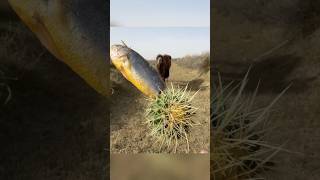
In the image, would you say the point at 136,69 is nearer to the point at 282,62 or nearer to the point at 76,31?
the point at 76,31

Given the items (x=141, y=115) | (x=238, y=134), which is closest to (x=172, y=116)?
(x=238, y=134)

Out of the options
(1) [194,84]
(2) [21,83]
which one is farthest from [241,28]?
(1) [194,84]

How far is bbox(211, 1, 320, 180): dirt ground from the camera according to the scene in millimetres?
1819

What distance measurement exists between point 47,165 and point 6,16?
0.64 metres

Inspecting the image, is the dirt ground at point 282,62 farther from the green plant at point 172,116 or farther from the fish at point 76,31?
the green plant at point 172,116

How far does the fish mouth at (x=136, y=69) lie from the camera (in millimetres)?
3568

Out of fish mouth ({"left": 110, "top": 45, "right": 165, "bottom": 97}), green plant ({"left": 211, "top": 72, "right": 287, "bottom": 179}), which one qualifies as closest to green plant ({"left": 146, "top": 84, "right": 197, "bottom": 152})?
fish mouth ({"left": 110, "top": 45, "right": 165, "bottom": 97})

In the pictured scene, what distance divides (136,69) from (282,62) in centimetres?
197

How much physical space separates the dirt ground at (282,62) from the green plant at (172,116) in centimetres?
83

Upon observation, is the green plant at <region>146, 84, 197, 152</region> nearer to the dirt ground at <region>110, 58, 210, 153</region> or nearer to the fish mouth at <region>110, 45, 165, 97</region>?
the dirt ground at <region>110, 58, 210, 153</region>

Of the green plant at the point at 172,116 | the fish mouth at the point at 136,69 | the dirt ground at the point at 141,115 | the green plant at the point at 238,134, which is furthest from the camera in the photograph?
the fish mouth at the point at 136,69

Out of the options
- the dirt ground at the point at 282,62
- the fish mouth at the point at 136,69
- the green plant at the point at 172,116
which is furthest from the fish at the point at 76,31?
the fish mouth at the point at 136,69

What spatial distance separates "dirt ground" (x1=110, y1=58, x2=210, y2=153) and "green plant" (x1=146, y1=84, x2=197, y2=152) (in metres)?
0.17

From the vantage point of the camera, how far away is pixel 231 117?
5.95 feet
